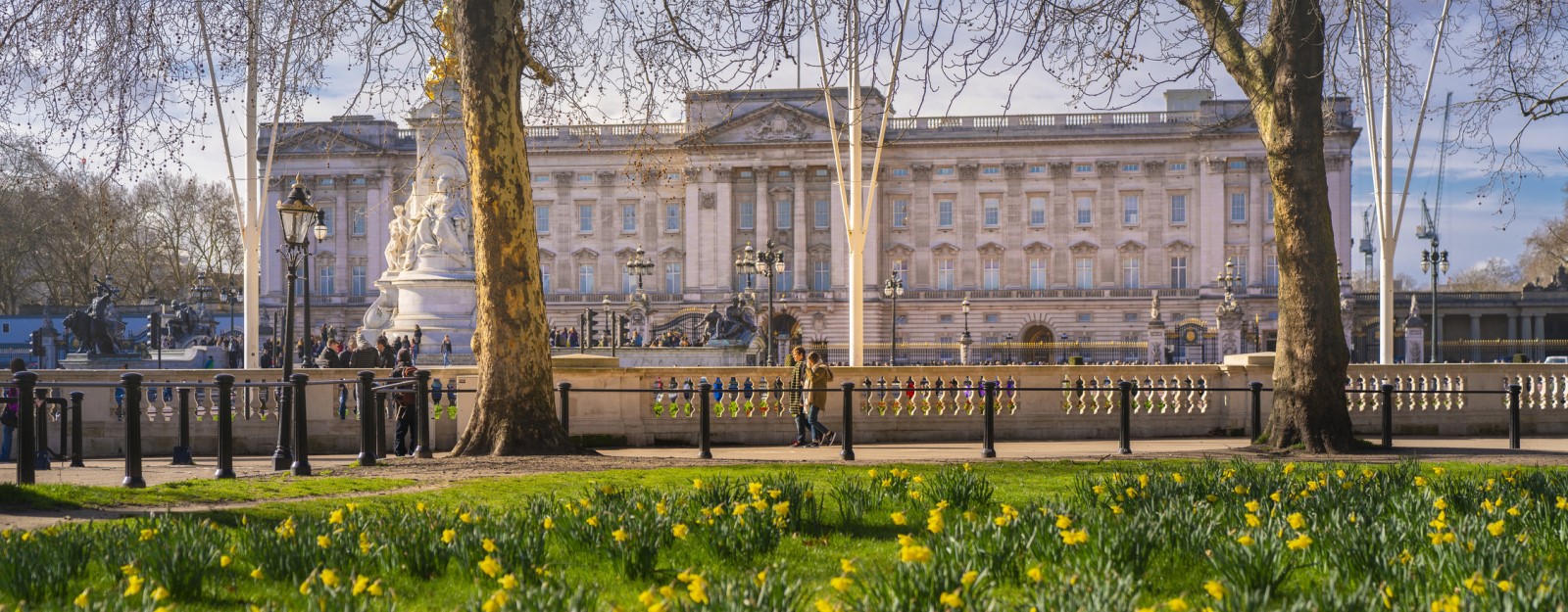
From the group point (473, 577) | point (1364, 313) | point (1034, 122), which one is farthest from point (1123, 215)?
point (473, 577)

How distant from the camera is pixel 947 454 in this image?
17.8 meters

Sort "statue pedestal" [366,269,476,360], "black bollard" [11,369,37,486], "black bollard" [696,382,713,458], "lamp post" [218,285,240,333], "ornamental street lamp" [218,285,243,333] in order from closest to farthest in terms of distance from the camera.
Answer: "black bollard" [11,369,37,486]
"black bollard" [696,382,713,458]
"statue pedestal" [366,269,476,360]
"ornamental street lamp" [218,285,243,333]
"lamp post" [218,285,240,333]

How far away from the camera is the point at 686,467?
1436 centimetres

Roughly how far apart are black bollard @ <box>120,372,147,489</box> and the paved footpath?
63 cm

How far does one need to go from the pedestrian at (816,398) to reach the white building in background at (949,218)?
206 ft

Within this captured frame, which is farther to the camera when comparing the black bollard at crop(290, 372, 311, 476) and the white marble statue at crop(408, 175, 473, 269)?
the white marble statue at crop(408, 175, 473, 269)

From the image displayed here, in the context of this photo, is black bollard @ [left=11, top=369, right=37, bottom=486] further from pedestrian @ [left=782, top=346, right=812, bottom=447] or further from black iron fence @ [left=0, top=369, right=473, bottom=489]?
pedestrian @ [left=782, top=346, right=812, bottom=447]

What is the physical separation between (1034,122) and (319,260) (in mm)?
46877

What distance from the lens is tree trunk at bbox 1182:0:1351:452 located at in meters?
15.9

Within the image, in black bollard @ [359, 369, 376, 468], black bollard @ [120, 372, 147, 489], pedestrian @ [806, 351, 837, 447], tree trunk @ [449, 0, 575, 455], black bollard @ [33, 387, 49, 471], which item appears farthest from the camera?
pedestrian @ [806, 351, 837, 447]

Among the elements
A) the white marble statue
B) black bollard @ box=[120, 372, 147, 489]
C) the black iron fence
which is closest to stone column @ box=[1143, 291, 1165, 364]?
the white marble statue

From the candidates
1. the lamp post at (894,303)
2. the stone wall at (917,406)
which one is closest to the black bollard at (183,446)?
the stone wall at (917,406)

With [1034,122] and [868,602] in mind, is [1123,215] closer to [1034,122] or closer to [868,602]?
[1034,122]

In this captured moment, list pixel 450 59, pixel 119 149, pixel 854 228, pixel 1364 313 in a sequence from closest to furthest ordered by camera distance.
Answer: pixel 119 149 < pixel 450 59 < pixel 854 228 < pixel 1364 313
